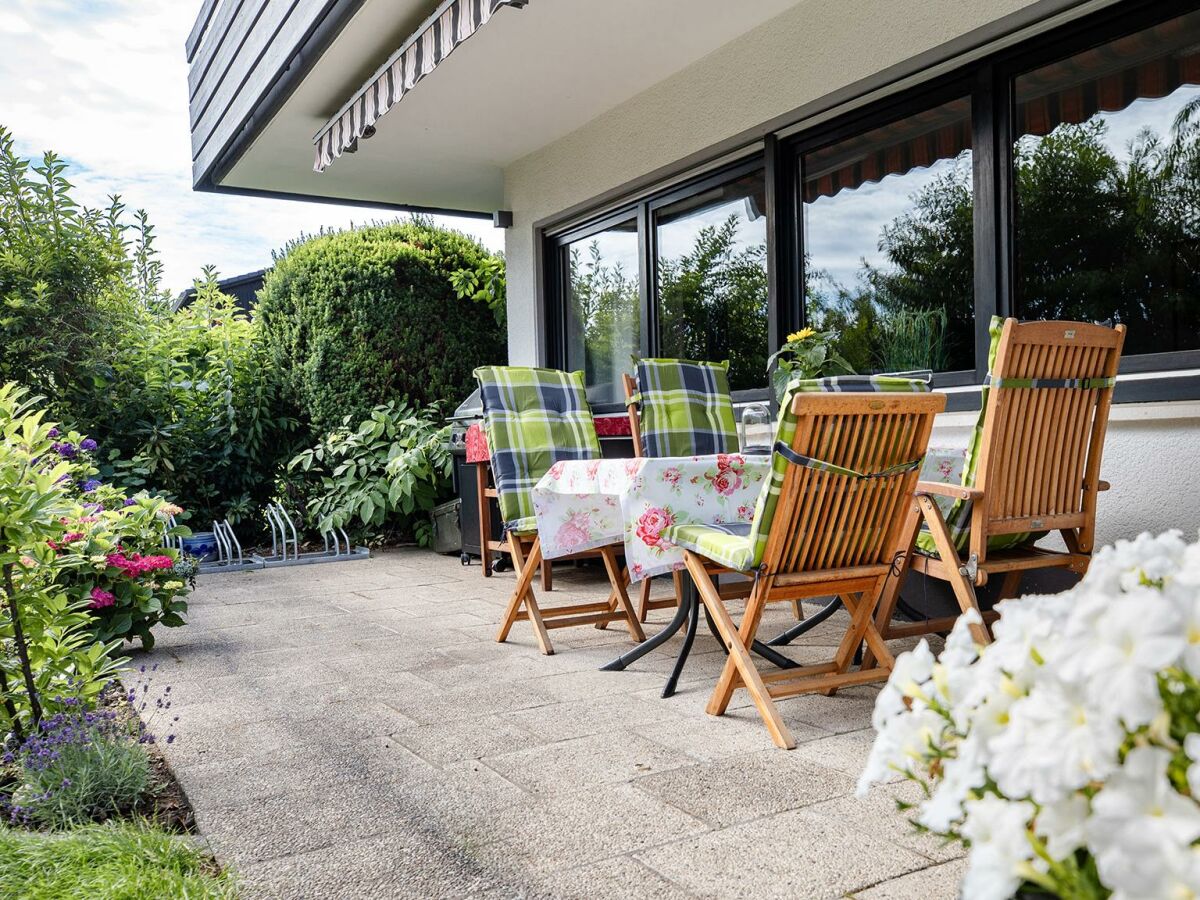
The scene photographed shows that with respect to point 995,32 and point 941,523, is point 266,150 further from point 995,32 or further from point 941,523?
point 941,523

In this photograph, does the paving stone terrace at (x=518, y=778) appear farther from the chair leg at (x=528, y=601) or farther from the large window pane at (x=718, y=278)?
the large window pane at (x=718, y=278)

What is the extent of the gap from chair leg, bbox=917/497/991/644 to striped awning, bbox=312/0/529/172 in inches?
102

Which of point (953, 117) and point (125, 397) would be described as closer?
point (953, 117)

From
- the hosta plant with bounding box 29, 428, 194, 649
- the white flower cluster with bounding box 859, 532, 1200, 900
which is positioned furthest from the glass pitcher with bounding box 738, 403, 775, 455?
the white flower cluster with bounding box 859, 532, 1200, 900

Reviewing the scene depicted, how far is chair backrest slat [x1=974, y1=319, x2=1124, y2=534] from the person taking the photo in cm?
272

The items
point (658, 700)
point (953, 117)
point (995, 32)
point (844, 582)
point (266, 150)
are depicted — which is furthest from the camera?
point (266, 150)

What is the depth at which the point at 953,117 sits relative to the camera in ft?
13.7

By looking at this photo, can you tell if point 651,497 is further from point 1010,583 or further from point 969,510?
point 1010,583

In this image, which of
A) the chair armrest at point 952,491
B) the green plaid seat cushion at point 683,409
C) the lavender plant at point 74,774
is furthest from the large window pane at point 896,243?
the lavender plant at point 74,774

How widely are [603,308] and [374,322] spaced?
201cm

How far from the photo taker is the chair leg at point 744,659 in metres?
2.49

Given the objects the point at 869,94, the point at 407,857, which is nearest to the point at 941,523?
the point at 407,857

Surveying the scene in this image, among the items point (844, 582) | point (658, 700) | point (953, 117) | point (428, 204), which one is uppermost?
point (428, 204)

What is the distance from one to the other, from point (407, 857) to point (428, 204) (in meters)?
7.35
